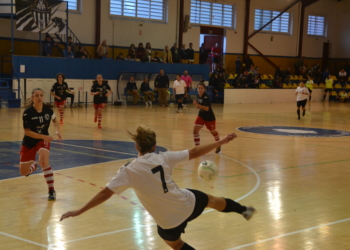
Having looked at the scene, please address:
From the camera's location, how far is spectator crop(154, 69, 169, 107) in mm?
29031

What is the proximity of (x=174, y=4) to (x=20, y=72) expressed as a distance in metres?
13.4

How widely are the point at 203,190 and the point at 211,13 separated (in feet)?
100

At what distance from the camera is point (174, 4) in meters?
34.4

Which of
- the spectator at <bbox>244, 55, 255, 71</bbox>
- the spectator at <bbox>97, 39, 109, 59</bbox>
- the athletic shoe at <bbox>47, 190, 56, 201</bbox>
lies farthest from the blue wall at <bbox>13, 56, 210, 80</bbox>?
the athletic shoe at <bbox>47, 190, 56, 201</bbox>

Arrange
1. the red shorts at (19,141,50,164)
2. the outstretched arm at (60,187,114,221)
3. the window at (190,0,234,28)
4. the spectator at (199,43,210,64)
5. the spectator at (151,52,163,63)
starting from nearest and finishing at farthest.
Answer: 1. the outstretched arm at (60,187,114,221)
2. the red shorts at (19,141,50,164)
3. the spectator at (151,52,163,63)
4. the spectator at (199,43,210,64)
5. the window at (190,0,234,28)

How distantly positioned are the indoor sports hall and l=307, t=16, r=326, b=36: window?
0.18 meters

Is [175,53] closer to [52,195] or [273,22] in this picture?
[273,22]

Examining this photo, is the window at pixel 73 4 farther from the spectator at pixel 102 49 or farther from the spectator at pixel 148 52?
the spectator at pixel 148 52

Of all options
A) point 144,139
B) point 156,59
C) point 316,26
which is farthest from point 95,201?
point 316,26

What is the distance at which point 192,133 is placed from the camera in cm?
1667

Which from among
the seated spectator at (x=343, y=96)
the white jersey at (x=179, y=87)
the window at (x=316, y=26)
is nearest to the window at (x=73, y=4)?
the white jersey at (x=179, y=87)

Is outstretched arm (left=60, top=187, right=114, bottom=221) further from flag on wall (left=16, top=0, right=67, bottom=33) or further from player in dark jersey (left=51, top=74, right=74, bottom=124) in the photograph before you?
flag on wall (left=16, top=0, right=67, bottom=33)

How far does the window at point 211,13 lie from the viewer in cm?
3626

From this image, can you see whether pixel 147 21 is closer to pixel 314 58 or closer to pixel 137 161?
pixel 314 58
